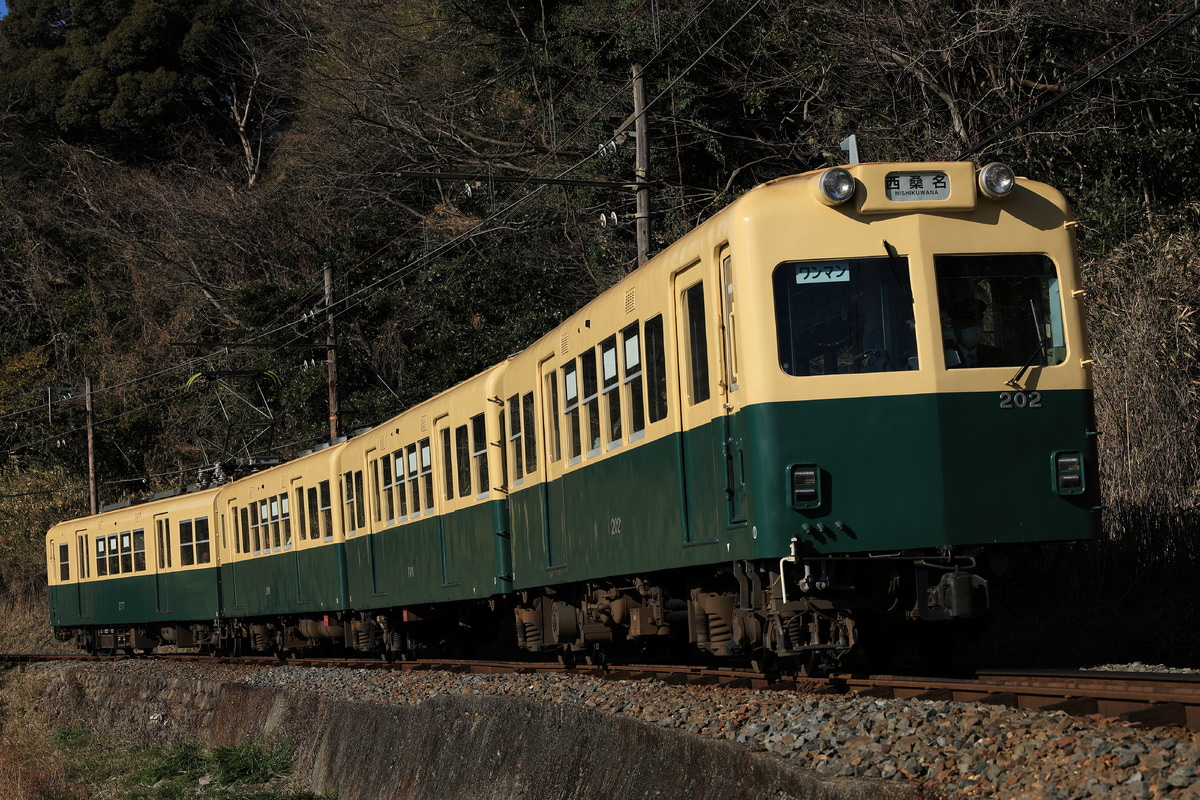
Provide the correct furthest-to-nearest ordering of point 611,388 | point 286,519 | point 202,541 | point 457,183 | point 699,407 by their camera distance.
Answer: point 457,183 → point 202,541 → point 286,519 → point 611,388 → point 699,407

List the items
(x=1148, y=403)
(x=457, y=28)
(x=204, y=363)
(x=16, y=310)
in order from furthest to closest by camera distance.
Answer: (x=16, y=310) → (x=204, y=363) → (x=457, y=28) → (x=1148, y=403)

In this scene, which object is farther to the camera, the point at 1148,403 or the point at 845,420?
the point at 1148,403

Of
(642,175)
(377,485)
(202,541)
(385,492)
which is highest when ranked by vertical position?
(642,175)

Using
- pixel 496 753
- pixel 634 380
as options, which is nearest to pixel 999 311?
pixel 634 380

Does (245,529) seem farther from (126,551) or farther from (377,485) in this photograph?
(377,485)

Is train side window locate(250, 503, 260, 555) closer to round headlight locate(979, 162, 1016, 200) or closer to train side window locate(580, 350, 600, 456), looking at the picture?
train side window locate(580, 350, 600, 456)

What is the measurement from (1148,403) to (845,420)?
6.18m

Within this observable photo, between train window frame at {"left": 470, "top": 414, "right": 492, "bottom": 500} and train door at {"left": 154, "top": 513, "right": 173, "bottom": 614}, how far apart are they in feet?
44.2

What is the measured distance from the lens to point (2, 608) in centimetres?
3906

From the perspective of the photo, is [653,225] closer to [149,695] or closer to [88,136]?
[149,695]

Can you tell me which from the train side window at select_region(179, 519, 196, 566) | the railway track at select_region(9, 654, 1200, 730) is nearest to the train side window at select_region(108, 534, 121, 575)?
the train side window at select_region(179, 519, 196, 566)

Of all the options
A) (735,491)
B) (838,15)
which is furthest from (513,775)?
(838,15)

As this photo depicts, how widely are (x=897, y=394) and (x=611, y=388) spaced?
288 cm

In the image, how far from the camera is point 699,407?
29.2ft
